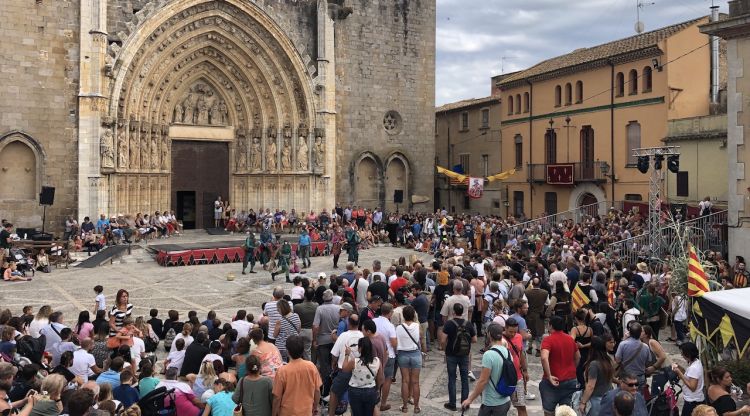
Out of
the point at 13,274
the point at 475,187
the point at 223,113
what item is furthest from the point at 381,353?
the point at 475,187

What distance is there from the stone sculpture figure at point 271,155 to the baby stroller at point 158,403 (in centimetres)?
2156

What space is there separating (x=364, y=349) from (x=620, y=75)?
921 inches

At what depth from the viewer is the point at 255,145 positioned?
2812 cm

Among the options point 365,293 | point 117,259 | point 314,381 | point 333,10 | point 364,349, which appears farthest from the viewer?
point 333,10

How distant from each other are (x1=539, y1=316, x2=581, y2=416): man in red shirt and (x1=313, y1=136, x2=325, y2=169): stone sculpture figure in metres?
21.5

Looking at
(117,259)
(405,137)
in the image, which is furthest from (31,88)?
(405,137)

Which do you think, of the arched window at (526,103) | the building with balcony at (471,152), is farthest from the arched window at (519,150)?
the building with balcony at (471,152)

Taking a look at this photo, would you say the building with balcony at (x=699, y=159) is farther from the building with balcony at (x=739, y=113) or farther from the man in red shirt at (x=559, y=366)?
the man in red shirt at (x=559, y=366)

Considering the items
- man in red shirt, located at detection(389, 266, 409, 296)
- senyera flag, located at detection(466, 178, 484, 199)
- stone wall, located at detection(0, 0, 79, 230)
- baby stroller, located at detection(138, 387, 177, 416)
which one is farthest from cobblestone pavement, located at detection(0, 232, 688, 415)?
senyera flag, located at detection(466, 178, 484, 199)

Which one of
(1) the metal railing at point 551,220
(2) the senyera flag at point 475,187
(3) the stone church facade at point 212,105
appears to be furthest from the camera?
(2) the senyera flag at point 475,187

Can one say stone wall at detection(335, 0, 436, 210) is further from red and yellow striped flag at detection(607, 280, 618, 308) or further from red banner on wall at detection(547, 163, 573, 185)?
red and yellow striped flag at detection(607, 280, 618, 308)

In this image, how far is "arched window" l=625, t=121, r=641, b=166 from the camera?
2581cm

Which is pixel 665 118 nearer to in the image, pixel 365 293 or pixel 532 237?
pixel 532 237

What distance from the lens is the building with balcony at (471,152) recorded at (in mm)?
34844
